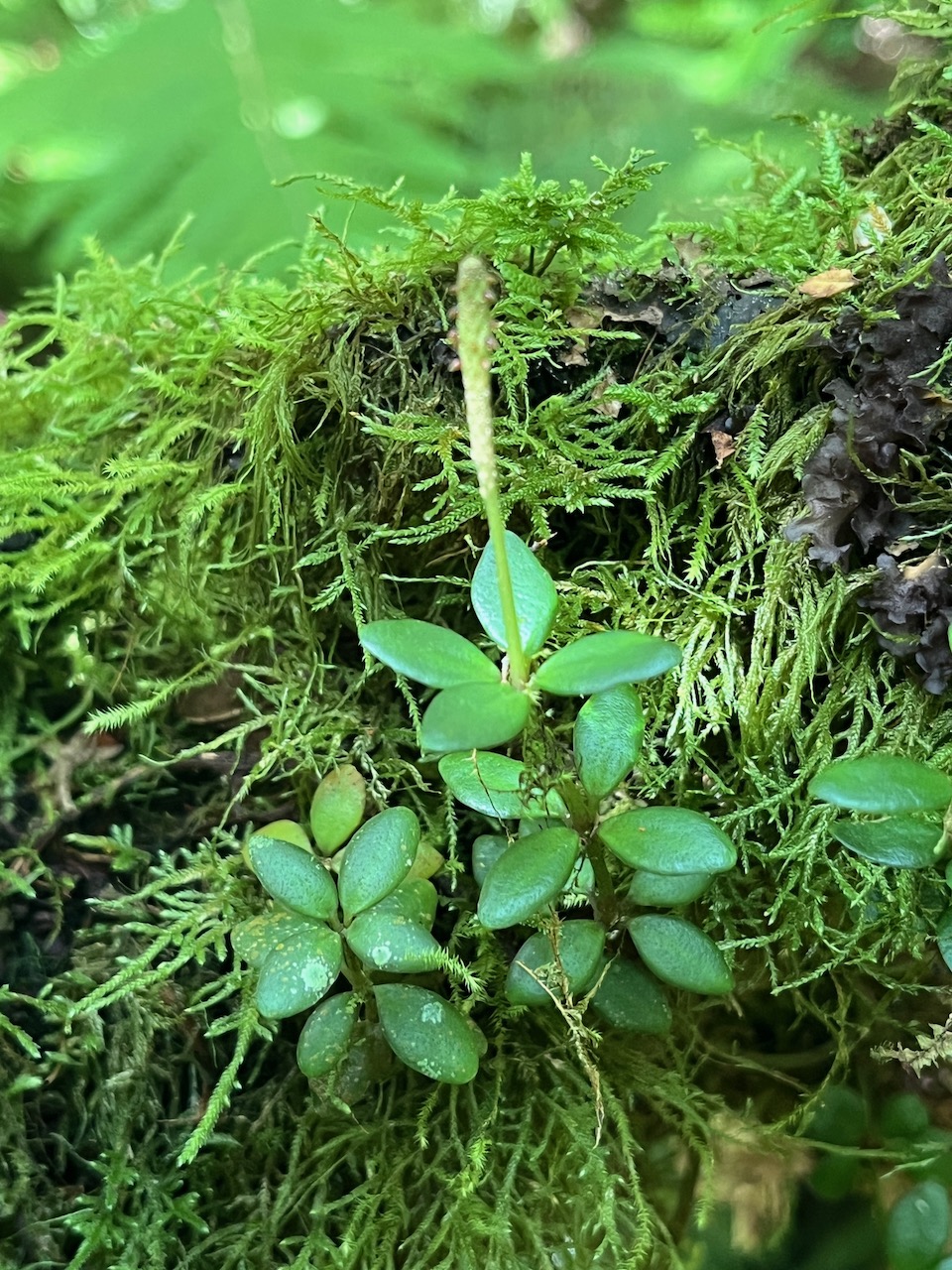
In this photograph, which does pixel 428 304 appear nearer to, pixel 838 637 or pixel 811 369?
pixel 811 369

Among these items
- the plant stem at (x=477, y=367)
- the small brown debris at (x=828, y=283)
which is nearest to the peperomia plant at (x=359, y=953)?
the plant stem at (x=477, y=367)

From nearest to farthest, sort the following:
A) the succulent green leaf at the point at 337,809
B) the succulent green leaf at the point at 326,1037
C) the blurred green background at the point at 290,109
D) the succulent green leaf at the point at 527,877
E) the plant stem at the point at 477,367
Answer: the plant stem at the point at 477,367 < the succulent green leaf at the point at 527,877 < the succulent green leaf at the point at 326,1037 < the succulent green leaf at the point at 337,809 < the blurred green background at the point at 290,109

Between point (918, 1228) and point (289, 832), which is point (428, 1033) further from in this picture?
point (918, 1228)

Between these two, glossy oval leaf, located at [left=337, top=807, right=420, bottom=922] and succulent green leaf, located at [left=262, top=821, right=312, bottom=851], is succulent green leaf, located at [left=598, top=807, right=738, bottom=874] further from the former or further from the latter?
succulent green leaf, located at [left=262, top=821, right=312, bottom=851]

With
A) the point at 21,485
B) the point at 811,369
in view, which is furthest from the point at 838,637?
the point at 21,485

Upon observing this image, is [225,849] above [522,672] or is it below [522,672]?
below

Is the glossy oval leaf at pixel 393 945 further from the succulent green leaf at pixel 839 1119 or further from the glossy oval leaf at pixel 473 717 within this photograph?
the succulent green leaf at pixel 839 1119

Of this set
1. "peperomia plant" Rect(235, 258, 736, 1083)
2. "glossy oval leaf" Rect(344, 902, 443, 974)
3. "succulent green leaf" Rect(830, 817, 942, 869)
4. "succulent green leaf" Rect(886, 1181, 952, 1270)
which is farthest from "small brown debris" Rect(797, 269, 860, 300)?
"succulent green leaf" Rect(886, 1181, 952, 1270)
